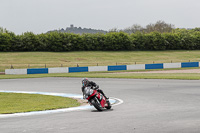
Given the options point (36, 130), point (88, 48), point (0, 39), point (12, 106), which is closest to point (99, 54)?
point (88, 48)

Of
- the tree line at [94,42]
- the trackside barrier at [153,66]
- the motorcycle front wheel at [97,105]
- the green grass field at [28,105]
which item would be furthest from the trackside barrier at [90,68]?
the tree line at [94,42]

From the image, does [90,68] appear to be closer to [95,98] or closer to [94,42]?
[95,98]

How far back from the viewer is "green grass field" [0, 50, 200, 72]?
7050 cm

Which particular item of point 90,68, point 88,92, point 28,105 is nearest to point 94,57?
point 90,68

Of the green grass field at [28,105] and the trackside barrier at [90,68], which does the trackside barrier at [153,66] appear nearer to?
the trackside barrier at [90,68]

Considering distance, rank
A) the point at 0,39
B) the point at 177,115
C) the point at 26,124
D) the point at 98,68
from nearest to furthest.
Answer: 1. the point at 26,124
2. the point at 177,115
3. the point at 98,68
4. the point at 0,39

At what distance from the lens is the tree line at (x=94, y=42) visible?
83.6m

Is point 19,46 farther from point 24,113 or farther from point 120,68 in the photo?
point 24,113

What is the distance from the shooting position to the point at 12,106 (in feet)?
49.3

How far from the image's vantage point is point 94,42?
89.9 m

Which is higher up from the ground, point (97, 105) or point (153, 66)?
point (97, 105)

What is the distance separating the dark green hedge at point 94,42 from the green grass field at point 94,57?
12.9 ft

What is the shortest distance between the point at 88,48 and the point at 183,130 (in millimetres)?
81478

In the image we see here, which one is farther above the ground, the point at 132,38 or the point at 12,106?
the point at 132,38
